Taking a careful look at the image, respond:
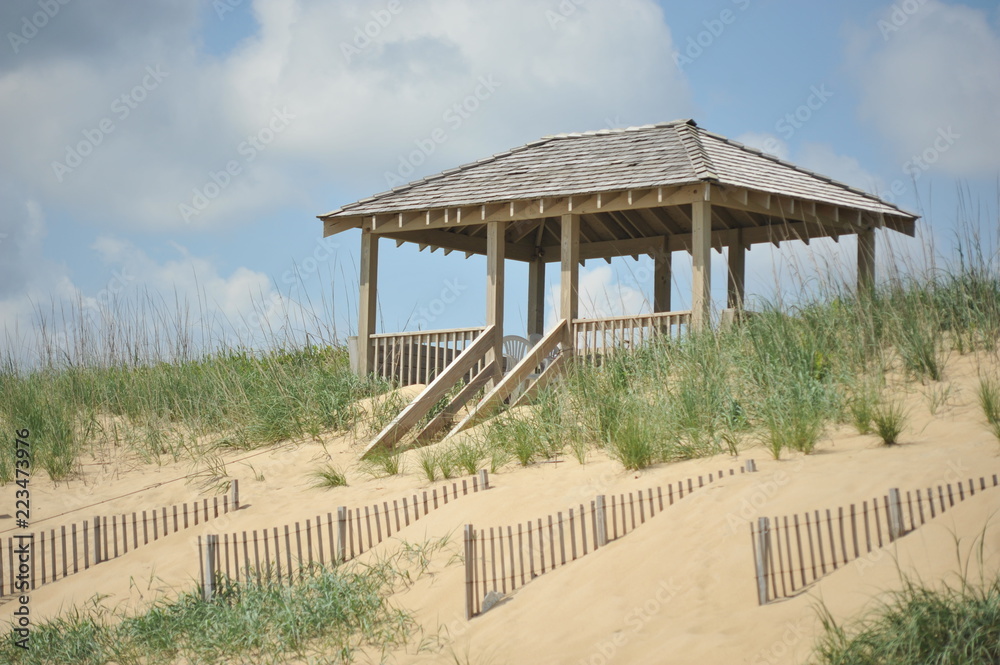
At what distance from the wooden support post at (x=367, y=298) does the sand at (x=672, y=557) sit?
14.8 ft

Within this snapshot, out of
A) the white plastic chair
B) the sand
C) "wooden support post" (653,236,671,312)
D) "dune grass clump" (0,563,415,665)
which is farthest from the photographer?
"wooden support post" (653,236,671,312)

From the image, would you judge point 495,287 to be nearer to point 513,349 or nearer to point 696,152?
point 513,349

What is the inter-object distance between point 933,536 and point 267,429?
909cm

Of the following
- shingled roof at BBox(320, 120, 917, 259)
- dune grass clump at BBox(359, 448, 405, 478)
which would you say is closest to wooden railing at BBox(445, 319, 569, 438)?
dune grass clump at BBox(359, 448, 405, 478)

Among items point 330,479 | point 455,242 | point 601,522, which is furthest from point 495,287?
point 601,522

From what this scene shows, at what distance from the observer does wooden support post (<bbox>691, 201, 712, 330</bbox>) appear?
39.8 ft

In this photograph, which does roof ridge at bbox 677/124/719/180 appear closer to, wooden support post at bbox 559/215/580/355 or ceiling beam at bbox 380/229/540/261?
wooden support post at bbox 559/215/580/355

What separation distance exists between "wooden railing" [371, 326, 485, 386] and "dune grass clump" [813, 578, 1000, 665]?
9444 millimetres

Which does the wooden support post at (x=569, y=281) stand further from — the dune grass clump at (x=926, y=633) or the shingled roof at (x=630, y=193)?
the dune grass clump at (x=926, y=633)

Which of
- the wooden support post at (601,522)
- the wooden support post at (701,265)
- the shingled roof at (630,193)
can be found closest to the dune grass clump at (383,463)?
the wooden support post at (601,522)

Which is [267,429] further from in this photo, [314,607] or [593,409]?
[314,607]

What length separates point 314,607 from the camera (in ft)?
23.2

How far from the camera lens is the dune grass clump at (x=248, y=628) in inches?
266

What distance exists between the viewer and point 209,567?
307 inches
